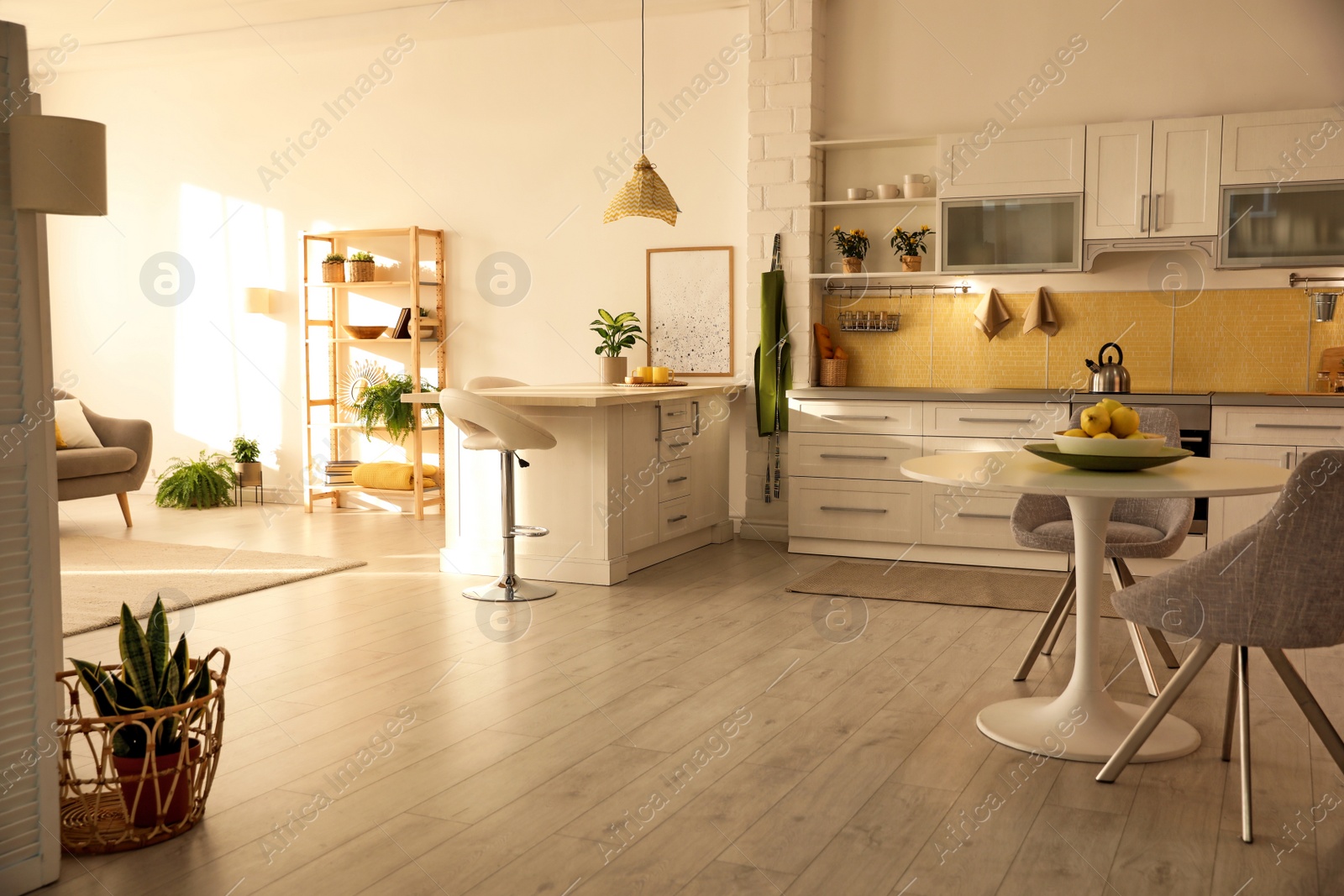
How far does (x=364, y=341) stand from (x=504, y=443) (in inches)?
126

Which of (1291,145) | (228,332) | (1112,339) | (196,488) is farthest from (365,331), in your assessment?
(1291,145)

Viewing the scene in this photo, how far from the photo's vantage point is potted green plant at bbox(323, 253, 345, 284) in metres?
7.25

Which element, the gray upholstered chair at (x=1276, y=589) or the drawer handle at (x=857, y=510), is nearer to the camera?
the gray upholstered chair at (x=1276, y=589)

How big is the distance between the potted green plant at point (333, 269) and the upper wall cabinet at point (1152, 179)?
4.56 meters

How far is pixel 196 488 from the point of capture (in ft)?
24.9

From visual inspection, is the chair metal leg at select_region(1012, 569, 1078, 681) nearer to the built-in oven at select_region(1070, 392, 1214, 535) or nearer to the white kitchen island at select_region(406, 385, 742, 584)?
the built-in oven at select_region(1070, 392, 1214, 535)

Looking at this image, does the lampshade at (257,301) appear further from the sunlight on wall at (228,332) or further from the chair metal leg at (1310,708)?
the chair metal leg at (1310,708)

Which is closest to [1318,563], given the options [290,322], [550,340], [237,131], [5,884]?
[5,884]

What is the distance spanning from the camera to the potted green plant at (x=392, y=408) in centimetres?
721

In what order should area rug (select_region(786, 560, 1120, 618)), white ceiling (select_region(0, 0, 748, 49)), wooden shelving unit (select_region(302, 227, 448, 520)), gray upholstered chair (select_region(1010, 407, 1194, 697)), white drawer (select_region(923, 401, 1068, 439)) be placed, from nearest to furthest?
gray upholstered chair (select_region(1010, 407, 1194, 697)) < area rug (select_region(786, 560, 1120, 618)) < white drawer (select_region(923, 401, 1068, 439)) < white ceiling (select_region(0, 0, 748, 49)) < wooden shelving unit (select_region(302, 227, 448, 520))

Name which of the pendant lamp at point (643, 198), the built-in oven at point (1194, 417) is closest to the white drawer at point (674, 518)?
the pendant lamp at point (643, 198)

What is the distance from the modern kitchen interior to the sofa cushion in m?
0.03

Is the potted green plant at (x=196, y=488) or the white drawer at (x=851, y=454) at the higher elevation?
the white drawer at (x=851, y=454)

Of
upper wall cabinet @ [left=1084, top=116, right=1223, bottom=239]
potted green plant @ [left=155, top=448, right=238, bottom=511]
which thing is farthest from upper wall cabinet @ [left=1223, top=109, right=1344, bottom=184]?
potted green plant @ [left=155, top=448, right=238, bottom=511]
